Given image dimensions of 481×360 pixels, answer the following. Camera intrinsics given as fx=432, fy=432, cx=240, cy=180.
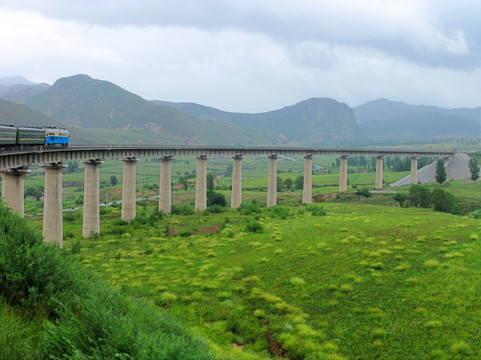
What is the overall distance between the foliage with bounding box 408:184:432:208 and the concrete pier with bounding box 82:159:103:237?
6007 centimetres

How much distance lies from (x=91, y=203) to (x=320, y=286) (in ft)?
123

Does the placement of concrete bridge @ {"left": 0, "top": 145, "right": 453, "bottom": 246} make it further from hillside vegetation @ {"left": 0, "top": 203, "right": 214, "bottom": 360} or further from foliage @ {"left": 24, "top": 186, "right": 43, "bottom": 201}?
foliage @ {"left": 24, "top": 186, "right": 43, "bottom": 201}

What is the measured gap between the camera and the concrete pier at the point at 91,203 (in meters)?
56.4

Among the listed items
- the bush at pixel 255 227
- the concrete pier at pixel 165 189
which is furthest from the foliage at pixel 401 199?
the bush at pixel 255 227

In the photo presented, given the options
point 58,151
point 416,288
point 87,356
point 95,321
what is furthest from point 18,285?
point 58,151

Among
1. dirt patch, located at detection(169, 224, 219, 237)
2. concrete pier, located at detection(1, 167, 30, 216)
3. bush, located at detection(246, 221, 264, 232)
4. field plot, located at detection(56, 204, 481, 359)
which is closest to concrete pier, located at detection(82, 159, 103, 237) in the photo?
field plot, located at detection(56, 204, 481, 359)

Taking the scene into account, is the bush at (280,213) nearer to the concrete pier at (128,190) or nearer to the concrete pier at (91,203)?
the concrete pier at (128,190)

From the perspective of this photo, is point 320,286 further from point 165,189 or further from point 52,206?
point 165,189

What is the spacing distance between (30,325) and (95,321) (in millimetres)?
2675

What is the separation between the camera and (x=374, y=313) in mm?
23656

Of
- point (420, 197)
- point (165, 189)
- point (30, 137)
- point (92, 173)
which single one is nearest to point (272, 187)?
point (165, 189)

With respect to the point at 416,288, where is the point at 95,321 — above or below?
above

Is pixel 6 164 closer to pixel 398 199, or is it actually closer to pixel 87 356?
pixel 87 356

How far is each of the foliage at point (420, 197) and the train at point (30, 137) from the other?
64.8 m
